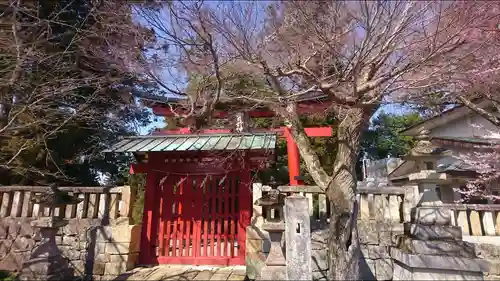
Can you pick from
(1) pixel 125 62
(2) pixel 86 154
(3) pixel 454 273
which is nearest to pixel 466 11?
(3) pixel 454 273

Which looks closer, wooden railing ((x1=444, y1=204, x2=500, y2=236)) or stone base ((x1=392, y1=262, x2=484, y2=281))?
stone base ((x1=392, y1=262, x2=484, y2=281))

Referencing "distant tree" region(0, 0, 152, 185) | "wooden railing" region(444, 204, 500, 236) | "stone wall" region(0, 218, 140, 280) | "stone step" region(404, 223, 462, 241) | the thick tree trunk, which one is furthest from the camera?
"wooden railing" region(444, 204, 500, 236)

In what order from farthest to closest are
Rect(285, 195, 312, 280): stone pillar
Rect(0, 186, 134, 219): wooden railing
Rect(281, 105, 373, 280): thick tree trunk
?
Rect(0, 186, 134, 219): wooden railing
Rect(285, 195, 312, 280): stone pillar
Rect(281, 105, 373, 280): thick tree trunk

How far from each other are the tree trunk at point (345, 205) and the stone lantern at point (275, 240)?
3.40 feet

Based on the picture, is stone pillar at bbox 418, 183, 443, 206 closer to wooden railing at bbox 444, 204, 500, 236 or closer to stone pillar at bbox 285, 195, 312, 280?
stone pillar at bbox 285, 195, 312, 280

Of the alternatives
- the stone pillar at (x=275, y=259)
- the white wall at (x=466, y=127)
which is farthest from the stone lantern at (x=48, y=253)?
the white wall at (x=466, y=127)

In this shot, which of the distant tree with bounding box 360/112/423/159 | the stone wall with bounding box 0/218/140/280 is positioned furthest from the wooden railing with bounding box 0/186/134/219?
the distant tree with bounding box 360/112/423/159

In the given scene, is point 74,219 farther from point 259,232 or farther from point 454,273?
point 454,273

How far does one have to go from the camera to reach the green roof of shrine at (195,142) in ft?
22.7

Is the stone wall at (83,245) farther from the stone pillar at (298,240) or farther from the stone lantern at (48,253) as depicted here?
the stone pillar at (298,240)

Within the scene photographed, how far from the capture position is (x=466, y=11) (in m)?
3.74

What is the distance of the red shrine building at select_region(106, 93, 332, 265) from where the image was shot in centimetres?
708

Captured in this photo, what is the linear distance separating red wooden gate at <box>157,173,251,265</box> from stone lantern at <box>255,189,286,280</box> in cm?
143

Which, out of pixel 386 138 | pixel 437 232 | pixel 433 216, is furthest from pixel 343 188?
pixel 386 138
